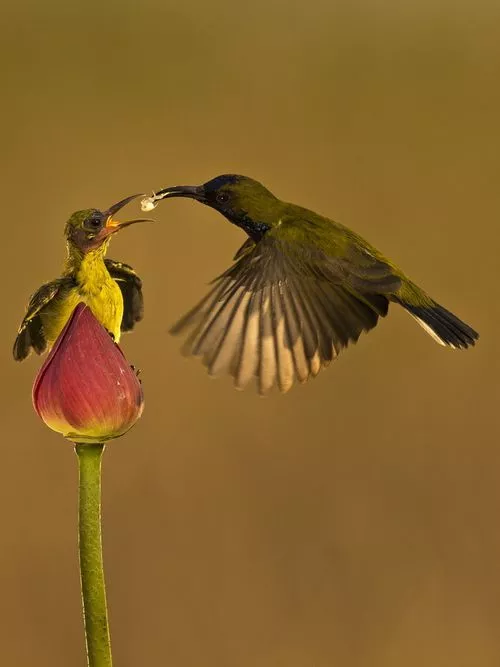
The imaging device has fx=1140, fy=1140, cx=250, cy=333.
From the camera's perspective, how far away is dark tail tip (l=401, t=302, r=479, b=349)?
184 cm

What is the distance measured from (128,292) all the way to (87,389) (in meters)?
0.38

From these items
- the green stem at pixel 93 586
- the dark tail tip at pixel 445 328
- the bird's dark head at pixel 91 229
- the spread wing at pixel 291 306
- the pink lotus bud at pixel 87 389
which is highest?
the dark tail tip at pixel 445 328

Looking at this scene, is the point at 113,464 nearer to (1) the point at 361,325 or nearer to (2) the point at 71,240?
(1) the point at 361,325

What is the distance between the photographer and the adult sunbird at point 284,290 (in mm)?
1639

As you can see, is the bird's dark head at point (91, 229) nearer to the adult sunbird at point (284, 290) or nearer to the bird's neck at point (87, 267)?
the bird's neck at point (87, 267)

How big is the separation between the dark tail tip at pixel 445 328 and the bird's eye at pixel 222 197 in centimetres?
38

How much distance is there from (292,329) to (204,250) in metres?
1.60

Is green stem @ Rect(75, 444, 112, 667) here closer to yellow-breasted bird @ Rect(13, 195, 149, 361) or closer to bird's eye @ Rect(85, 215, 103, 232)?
yellow-breasted bird @ Rect(13, 195, 149, 361)

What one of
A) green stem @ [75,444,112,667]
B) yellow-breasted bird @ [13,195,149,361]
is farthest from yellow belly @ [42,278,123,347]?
green stem @ [75,444,112,667]

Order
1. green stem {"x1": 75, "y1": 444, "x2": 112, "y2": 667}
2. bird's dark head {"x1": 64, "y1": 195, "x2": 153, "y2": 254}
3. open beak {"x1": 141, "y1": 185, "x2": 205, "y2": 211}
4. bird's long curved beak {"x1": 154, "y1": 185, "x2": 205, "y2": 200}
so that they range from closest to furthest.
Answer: green stem {"x1": 75, "y1": 444, "x2": 112, "y2": 667}
bird's dark head {"x1": 64, "y1": 195, "x2": 153, "y2": 254}
open beak {"x1": 141, "y1": 185, "x2": 205, "y2": 211}
bird's long curved beak {"x1": 154, "y1": 185, "x2": 205, "y2": 200}

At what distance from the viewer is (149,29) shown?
3818mm

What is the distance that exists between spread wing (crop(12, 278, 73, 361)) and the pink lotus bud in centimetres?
11

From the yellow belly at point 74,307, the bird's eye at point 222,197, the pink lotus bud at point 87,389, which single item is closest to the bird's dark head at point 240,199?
the bird's eye at point 222,197

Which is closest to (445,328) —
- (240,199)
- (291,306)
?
(291,306)
